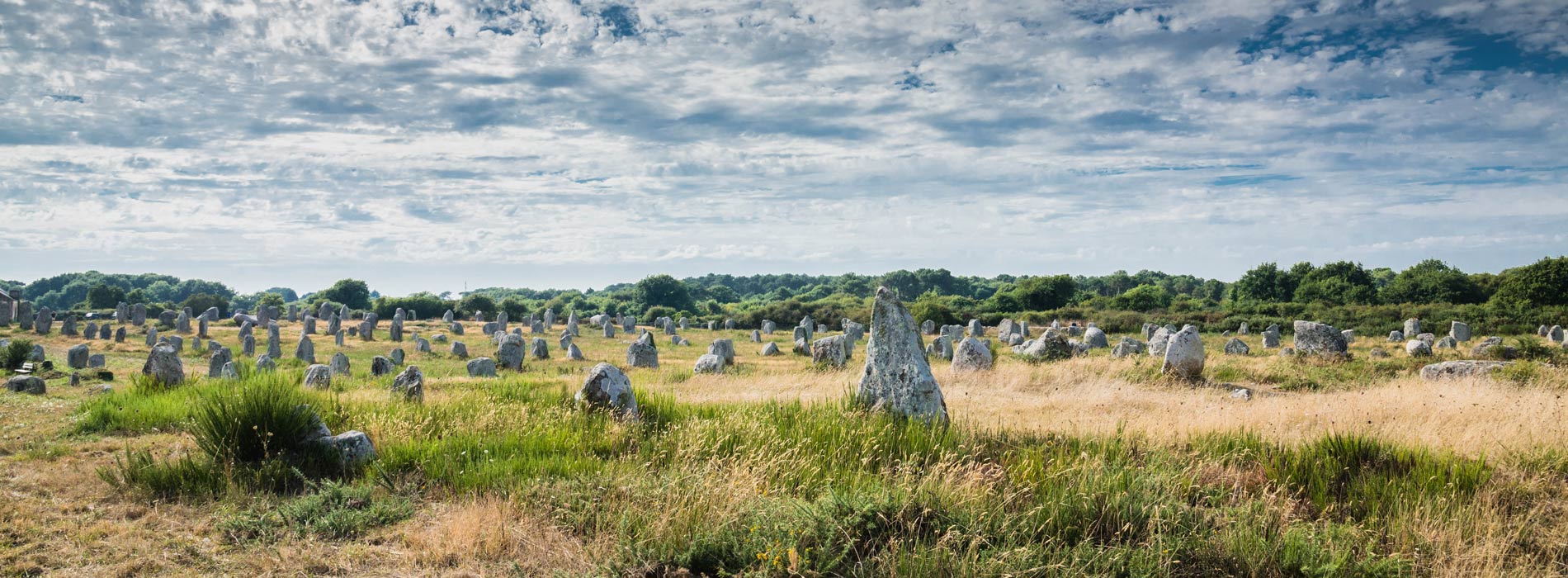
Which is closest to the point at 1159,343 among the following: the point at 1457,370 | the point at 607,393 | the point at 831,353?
the point at 1457,370

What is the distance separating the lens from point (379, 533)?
6051 millimetres

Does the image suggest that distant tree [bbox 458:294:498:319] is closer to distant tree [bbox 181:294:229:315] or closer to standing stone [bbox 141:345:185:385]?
distant tree [bbox 181:294:229:315]

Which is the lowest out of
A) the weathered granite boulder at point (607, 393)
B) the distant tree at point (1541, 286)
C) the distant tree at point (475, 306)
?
the weathered granite boulder at point (607, 393)

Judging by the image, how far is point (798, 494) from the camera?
650 cm

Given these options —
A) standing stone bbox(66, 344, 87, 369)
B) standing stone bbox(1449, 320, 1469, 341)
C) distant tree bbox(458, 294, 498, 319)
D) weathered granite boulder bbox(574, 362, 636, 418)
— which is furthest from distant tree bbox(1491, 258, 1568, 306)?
standing stone bbox(66, 344, 87, 369)

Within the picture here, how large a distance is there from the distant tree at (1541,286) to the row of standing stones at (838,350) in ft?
37.7

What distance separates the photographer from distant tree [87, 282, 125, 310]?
6106 centimetres

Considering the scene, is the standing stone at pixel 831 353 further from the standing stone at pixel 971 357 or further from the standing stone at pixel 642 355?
the standing stone at pixel 642 355

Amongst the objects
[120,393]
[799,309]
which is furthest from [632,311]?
[120,393]

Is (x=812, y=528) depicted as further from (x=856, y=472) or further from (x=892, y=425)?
(x=892, y=425)

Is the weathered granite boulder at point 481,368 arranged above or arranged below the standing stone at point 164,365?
below

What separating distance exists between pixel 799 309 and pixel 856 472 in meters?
52.6

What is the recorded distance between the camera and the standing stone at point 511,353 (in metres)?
25.9

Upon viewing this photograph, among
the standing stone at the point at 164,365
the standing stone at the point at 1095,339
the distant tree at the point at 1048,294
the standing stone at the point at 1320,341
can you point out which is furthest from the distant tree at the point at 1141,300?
the standing stone at the point at 164,365
